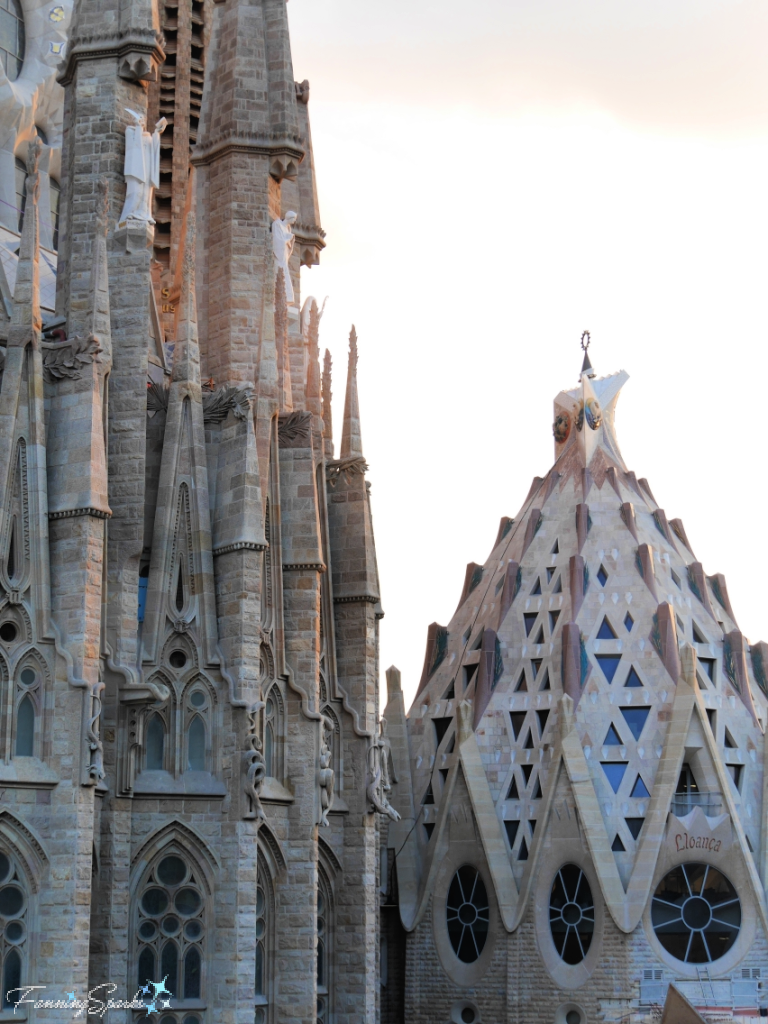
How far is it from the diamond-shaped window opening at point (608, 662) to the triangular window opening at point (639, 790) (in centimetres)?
259

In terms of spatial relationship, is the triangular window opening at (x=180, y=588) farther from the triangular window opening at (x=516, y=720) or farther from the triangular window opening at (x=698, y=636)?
the triangular window opening at (x=698, y=636)

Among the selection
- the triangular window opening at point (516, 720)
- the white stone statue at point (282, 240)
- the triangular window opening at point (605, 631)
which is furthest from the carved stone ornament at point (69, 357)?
the triangular window opening at point (605, 631)

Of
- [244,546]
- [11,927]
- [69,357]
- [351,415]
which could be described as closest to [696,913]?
[351,415]

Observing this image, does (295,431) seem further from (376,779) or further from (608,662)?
(608,662)

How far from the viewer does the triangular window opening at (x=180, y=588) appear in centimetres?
2619

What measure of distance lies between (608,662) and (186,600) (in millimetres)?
14418

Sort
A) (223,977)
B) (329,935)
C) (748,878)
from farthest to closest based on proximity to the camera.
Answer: (748,878) → (329,935) → (223,977)

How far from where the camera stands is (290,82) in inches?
1238

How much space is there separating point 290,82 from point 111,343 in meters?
8.61

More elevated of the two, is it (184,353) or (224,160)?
(224,160)

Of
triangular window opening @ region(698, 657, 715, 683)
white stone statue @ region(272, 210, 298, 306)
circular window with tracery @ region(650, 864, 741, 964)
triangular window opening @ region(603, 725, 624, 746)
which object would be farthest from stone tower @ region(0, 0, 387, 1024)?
triangular window opening @ region(698, 657, 715, 683)

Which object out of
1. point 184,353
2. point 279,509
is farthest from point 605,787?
point 184,353

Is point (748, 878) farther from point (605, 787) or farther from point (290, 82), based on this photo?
point (290, 82)

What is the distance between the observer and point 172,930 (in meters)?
25.0
